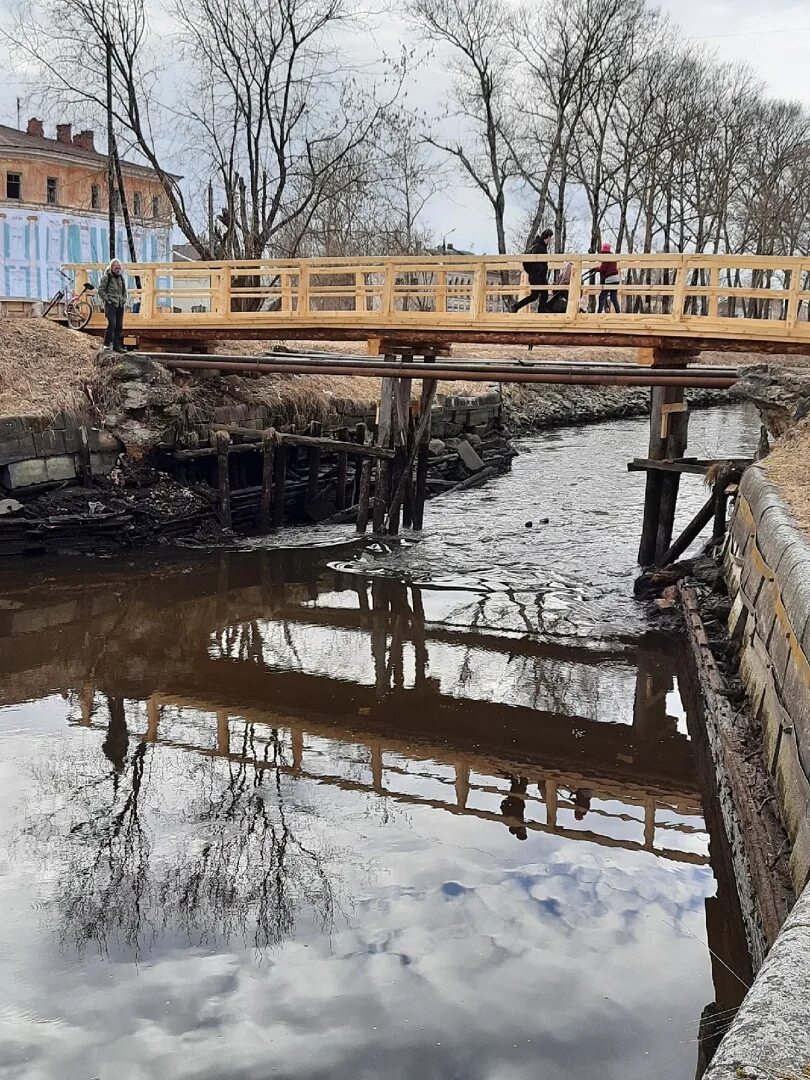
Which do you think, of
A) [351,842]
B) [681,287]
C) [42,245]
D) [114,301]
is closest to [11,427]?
[114,301]

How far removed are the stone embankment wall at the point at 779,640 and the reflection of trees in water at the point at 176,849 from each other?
252 cm

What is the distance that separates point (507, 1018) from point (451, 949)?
633 mm

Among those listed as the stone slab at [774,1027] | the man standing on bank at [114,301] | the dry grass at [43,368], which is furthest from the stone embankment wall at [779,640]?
the man standing on bank at [114,301]

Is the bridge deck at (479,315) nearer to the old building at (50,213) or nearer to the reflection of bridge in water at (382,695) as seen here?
the reflection of bridge in water at (382,695)

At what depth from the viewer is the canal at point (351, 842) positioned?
16.0ft

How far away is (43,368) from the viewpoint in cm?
1698

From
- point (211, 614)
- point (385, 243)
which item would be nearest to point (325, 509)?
point (211, 614)

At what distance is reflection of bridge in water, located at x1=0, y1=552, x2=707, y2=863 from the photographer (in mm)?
7688

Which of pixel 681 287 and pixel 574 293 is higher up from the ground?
pixel 681 287

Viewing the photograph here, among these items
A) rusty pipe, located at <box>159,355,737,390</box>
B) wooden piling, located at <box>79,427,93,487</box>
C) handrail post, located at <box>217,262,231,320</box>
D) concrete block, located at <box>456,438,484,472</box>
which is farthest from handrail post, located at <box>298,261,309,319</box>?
concrete block, located at <box>456,438,484,472</box>

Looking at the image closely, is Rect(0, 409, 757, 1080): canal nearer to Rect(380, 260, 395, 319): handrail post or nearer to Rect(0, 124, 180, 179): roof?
Rect(380, 260, 395, 319): handrail post

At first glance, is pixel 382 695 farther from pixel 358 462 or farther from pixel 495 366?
pixel 358 462

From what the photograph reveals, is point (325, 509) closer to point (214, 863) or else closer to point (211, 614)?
point (211, 614)

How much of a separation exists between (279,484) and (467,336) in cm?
414
